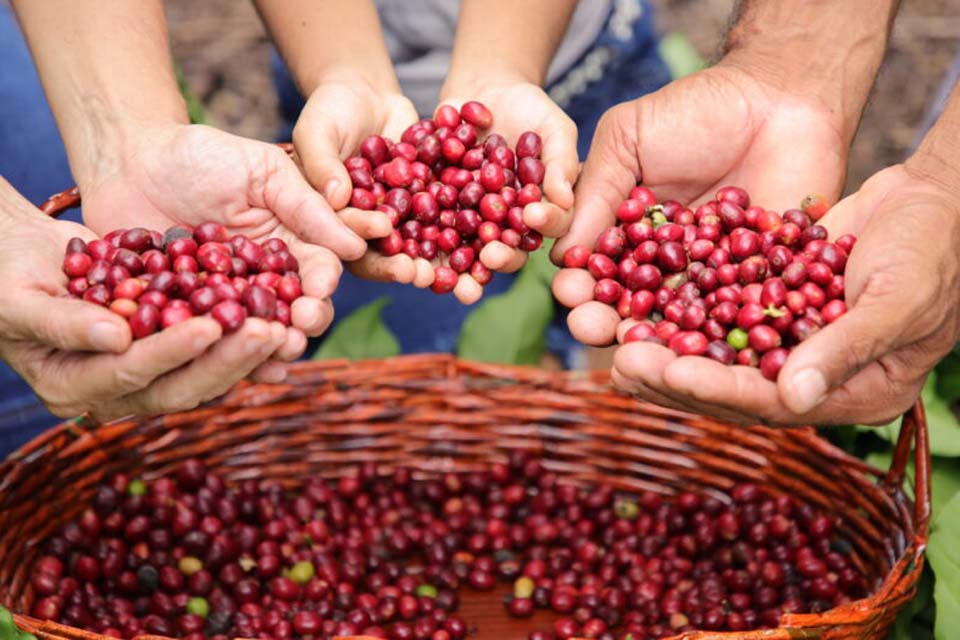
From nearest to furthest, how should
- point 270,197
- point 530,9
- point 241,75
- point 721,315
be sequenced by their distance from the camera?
1. point 721,315
2. point 270,197
3. point 530,9
4. point 241,75

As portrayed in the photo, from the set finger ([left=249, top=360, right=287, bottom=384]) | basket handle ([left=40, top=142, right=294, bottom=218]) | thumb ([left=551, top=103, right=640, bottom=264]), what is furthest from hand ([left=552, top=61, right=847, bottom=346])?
basket handle ([left=40, top=142, right=294, bottom=218])

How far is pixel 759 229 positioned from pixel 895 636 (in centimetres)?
124

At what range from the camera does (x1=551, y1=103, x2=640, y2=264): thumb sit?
114 inches

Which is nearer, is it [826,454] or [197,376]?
[197,376]

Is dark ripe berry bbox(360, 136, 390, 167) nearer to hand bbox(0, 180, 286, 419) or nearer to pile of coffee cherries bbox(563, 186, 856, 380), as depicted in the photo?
pile of coffee cherries bbox(563, 186, 856, 380)

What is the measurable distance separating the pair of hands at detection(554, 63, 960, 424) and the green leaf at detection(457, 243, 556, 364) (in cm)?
94

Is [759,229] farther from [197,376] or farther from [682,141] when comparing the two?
[197,376]

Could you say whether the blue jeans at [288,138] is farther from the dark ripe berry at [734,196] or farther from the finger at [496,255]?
the finger at [496,255]

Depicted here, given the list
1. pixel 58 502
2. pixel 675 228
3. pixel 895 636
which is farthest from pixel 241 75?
pixel 895 636

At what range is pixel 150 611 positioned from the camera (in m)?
3.00

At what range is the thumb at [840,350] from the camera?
2070 millimetres

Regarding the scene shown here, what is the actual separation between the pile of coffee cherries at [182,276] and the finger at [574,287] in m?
0.71

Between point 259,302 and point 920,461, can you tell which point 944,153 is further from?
point 259,302

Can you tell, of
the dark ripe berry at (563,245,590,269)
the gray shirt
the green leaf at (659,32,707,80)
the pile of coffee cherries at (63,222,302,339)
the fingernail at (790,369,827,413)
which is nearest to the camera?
the fingernail at (790,369,827,413)
